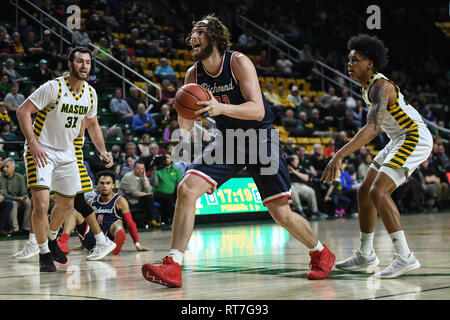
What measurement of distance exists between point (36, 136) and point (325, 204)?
1012cm

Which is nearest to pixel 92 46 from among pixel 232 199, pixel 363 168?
pixel 232 199

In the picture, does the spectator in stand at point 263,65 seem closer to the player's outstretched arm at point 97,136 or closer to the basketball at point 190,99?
the player's outstretched arm at point 97,136

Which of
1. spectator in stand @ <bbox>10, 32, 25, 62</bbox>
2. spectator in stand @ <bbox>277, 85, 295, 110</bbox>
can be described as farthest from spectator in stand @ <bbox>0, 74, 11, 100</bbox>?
spectator in stand @ <bbox>277, 85, 295, 110</bbox>

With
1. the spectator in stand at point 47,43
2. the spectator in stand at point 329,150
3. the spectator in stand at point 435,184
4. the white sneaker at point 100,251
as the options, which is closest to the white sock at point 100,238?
the white sneaker at point 100,251

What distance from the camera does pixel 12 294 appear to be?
15.6 feet

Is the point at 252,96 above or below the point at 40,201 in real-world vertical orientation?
above

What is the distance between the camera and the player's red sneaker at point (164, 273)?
4.79 meters

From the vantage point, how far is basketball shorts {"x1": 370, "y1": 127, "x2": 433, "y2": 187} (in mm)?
5590

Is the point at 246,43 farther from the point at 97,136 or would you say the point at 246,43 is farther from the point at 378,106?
the point at 378,106

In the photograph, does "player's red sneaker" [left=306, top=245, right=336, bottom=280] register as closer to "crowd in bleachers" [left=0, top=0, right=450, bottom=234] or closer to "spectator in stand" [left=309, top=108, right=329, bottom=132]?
"crowd in bleachers" [left=0, top=0, right=450, bottom=234]

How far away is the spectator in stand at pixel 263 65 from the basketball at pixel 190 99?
630 inches

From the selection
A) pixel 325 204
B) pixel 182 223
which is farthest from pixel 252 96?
pixel 325 204

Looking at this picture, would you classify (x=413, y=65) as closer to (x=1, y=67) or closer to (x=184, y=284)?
(x=1, y=67)

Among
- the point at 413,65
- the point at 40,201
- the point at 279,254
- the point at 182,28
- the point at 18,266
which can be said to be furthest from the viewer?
the point at 413,65
